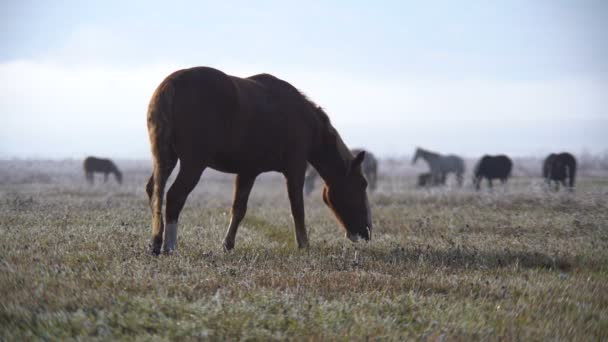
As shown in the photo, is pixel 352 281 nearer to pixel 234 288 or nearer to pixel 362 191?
Answer: pixel 234 288

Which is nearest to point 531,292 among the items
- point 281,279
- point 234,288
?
point 281,279

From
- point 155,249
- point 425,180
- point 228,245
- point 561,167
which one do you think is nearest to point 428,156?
point 425,180

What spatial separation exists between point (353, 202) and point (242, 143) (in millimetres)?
2523

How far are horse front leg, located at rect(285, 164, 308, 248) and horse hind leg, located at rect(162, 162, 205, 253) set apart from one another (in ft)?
6.15

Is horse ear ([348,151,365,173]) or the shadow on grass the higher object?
horse ear ([348,151,365,173])

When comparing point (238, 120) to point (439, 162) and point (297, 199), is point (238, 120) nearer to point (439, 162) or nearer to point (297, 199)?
point (297, 199)

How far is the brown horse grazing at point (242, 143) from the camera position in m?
6.82

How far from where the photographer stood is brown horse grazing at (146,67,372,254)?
6820mm

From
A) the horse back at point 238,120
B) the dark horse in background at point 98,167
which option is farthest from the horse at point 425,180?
the horse back at point 238,120

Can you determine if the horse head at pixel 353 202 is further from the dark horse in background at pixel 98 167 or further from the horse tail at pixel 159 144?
the dark horse in background at pixel 98 167

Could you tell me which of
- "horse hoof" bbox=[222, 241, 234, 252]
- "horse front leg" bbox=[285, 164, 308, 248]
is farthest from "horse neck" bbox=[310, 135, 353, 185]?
"horse hoof" bbox=[222, 241, 234, 252]

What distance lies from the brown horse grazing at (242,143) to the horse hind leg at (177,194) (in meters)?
0.01

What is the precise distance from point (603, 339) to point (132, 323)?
11.7ft

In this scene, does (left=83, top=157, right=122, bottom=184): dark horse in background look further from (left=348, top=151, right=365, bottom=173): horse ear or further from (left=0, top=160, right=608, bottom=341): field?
(left=348, top=151, right=365, bottom=173): horse ear
